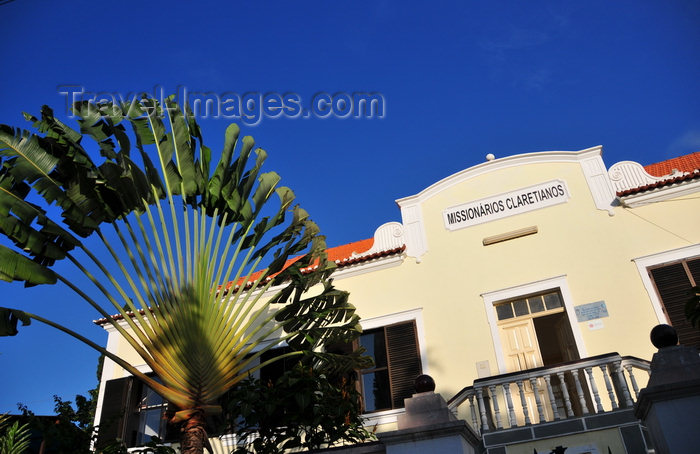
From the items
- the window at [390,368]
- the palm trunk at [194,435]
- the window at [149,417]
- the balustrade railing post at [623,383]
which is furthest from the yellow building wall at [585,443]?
the window at [149,417]

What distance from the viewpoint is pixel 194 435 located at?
6.70 meters

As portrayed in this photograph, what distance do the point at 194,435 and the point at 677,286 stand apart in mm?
7855

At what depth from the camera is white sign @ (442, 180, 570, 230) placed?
1055 cm

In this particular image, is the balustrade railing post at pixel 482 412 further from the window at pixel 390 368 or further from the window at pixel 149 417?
the window at pixel 149 417

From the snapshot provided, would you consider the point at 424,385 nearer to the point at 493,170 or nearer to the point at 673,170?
the point at 493,170

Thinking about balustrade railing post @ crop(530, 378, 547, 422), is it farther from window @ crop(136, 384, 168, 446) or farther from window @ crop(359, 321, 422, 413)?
window @ crop(136, 384, 168, 446)

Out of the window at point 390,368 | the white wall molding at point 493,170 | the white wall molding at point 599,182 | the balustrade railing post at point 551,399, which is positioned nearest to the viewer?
the balustrade railing post at point 551,399

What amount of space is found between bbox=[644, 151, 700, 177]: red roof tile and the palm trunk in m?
11.2

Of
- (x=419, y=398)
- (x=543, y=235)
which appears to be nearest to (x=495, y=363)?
(x=543, y=235)

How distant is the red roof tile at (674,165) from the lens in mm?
12414

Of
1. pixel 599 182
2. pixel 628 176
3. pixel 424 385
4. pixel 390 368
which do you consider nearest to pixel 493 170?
pixel 599 182

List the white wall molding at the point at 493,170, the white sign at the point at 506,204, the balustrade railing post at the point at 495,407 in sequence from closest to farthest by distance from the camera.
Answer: the balustrade railing post at the point at 495,407 → the white wall molding at the point at 493,170 → the white sign at the point at 506,204

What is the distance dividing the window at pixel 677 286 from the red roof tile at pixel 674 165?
4129mm

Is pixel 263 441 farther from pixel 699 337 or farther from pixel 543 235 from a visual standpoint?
pixel 699 337
